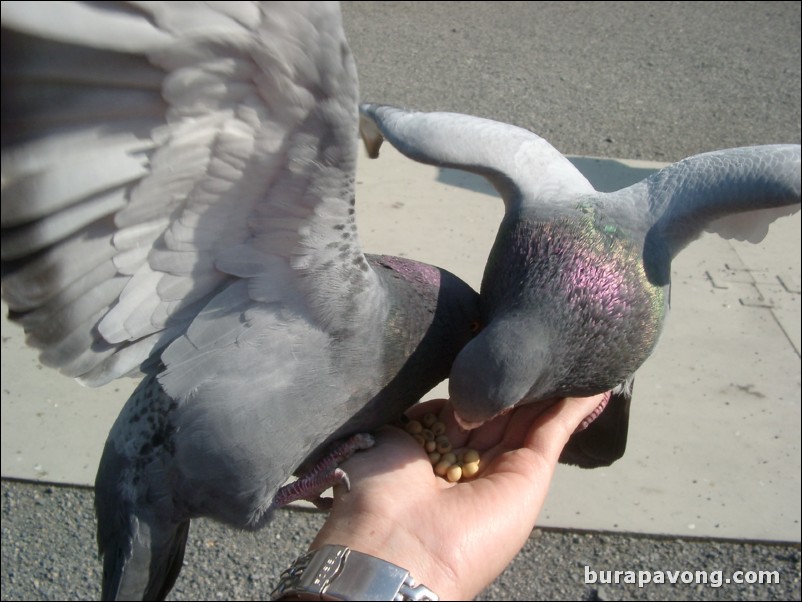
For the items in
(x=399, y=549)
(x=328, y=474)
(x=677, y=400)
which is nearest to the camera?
(x=399, y=549)

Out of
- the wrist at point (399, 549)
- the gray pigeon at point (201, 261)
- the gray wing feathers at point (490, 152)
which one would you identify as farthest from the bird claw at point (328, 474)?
the gray wing feathers at point (490, 152)

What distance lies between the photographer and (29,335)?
1583 mm

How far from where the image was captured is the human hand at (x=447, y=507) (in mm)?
1680

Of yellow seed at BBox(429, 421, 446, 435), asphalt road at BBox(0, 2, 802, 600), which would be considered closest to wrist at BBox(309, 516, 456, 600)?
yellow seed at BBox(429, 421, 446, 435)

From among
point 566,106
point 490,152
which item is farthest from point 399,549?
point 566,106

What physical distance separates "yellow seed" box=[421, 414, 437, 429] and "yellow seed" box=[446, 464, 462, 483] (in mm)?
169

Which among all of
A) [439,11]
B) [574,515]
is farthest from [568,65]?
[574,515]

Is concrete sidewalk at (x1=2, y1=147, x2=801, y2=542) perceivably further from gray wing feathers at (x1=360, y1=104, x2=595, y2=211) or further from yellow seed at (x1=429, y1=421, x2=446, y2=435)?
gray wing feathers at (x1=360, y1=104, x2=595, y2=211)

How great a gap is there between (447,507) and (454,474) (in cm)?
22

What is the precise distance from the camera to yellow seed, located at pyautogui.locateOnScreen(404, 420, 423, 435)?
6.87 ft

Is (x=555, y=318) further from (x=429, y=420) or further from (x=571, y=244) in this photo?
(x=429, y=420)

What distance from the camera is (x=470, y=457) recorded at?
2.06 metres

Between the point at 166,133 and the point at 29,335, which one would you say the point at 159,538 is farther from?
the point at 166,133

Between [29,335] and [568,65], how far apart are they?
6436 mm
